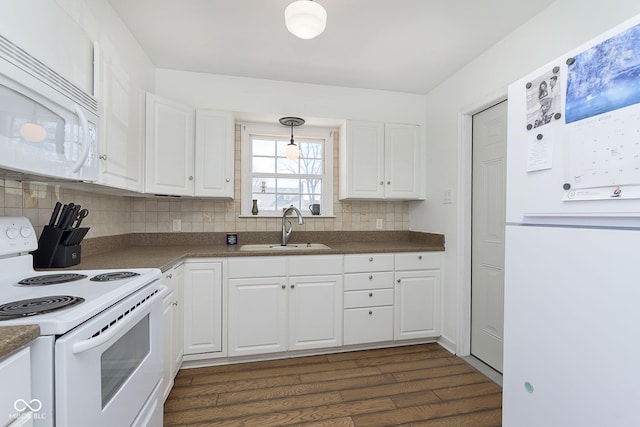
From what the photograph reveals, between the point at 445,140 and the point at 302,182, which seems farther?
the point at 302,182

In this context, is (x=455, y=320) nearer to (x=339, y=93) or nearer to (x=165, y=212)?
(x=339, y=93)

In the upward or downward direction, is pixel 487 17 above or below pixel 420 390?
above

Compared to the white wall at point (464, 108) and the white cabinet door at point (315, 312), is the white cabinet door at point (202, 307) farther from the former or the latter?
the white wall at point (464, 108)

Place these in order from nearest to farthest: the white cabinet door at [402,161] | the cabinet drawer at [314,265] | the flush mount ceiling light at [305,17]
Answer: the flush mount ceiling light at [305,17], the cabinet drawer at [314,265], the white cabinet door at [402,161]

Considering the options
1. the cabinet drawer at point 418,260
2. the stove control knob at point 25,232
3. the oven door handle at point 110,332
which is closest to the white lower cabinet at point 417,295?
the cabinet drawer at point 418,260

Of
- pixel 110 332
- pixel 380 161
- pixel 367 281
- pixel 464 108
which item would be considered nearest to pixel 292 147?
pixel 380 161

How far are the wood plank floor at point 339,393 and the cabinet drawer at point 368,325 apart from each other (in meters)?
0.14

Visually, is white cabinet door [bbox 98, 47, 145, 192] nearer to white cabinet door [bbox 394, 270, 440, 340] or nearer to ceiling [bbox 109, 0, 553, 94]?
ceiling [bbox 109, 0, 553, 94]

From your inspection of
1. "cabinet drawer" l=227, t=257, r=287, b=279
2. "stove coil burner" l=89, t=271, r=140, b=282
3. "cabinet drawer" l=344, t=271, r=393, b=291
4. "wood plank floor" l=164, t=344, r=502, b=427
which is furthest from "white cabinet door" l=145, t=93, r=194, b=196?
"cabinet drawer" l=344, t=271, r=393, b=291

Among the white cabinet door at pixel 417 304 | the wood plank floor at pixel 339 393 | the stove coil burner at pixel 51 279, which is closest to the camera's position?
the stove coil burner at pixel 51 279

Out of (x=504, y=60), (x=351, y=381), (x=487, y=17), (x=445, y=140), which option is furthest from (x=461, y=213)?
(x=351, y=381)

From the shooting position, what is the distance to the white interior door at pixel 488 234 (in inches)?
81.9

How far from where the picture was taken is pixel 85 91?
4.21 feet

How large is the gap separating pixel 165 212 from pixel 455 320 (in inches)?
109
